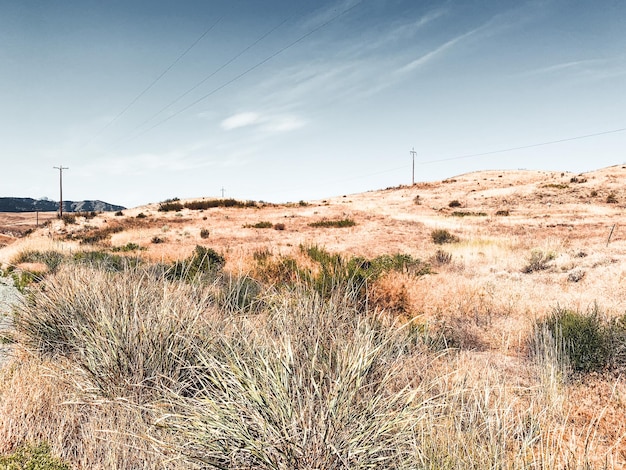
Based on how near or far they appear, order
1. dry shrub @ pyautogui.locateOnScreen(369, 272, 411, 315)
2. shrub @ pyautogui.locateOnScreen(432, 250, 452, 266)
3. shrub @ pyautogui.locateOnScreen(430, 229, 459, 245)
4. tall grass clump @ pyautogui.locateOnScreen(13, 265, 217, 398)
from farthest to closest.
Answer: shrub @ pyautogui.locateOnScreen(430, 229, 459, 245), shrub @ pyautogui.locateOnScreen(432, 250, 452, 266), dry shrub @ pyautogui.locateOnScreen(369, 272, 411, 315), tall grass clump @ pyautogui.locateOnScreen(13, 265, 217, 398)

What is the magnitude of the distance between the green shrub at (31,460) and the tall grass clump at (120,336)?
686 millimetres

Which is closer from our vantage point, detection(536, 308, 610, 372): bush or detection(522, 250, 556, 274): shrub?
detection(536, 308, 610, 372): bush

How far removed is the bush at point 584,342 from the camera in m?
4.80

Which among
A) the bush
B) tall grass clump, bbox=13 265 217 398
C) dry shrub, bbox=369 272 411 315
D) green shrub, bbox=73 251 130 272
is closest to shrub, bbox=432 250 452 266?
dry shrub, bbox=369 272 411 315

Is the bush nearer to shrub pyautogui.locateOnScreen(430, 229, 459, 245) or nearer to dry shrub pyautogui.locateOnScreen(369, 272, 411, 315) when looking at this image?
dry shrub pyautogui.locateOnScreen(369, 272, 411, 315)

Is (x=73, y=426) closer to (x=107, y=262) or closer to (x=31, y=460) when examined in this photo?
(x=31, y=460)

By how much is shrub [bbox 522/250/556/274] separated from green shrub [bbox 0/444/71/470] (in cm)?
1279

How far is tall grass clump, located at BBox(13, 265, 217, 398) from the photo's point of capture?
3.68m

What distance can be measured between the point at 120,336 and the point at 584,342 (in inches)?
232

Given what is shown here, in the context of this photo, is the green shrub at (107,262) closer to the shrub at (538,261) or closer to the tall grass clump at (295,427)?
the tall grass clump at (295,427)

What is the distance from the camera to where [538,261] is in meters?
12.4

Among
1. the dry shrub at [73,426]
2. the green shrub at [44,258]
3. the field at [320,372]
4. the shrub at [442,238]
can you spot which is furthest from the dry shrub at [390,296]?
the shrub at [442,238]

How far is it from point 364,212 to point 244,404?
3609 cm

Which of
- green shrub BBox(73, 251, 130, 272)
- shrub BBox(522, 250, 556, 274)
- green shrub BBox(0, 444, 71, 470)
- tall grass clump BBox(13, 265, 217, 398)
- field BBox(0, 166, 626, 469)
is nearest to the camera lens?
field BBox(0, 166, 626, 469)
